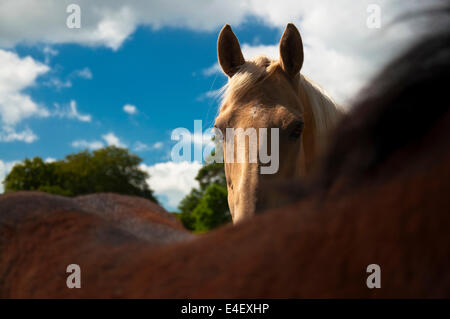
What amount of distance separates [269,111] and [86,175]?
45.8 m

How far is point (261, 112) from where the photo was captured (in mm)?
4191

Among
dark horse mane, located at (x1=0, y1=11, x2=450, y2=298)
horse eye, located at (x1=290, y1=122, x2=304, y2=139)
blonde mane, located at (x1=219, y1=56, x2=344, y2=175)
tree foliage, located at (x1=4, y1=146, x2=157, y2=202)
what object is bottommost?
dark horse mane, located at (x1=0, y1=11, x2=450, y2=298)

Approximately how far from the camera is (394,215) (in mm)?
1031

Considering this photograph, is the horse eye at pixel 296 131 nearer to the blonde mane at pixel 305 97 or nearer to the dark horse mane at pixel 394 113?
the blonde mane at pixel 305 97

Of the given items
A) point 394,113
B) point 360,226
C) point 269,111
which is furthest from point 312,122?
point 360,226

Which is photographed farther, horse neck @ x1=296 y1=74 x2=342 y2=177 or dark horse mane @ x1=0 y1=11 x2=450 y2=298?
horse neck @ x1=296 y1=74 x2=342 y2=177

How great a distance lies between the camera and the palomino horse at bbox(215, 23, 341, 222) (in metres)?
3.83

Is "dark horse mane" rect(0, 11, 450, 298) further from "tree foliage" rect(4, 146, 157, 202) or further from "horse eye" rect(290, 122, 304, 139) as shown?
"tree foliage" rect(4, 146, 157, 202)

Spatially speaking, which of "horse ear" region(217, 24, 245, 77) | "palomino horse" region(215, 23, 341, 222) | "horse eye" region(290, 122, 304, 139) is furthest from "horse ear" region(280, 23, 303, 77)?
"horse eye" region(290, 122, 304, 139)

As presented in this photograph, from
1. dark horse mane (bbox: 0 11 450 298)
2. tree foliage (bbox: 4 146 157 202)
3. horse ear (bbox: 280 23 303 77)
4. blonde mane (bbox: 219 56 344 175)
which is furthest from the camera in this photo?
tree foliage (bbox: 4 146 157 202)

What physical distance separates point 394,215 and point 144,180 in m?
47.3

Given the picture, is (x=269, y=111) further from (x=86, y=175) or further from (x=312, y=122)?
(x=86, y=175)

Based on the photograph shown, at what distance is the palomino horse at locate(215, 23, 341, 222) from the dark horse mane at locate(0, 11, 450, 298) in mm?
2253
